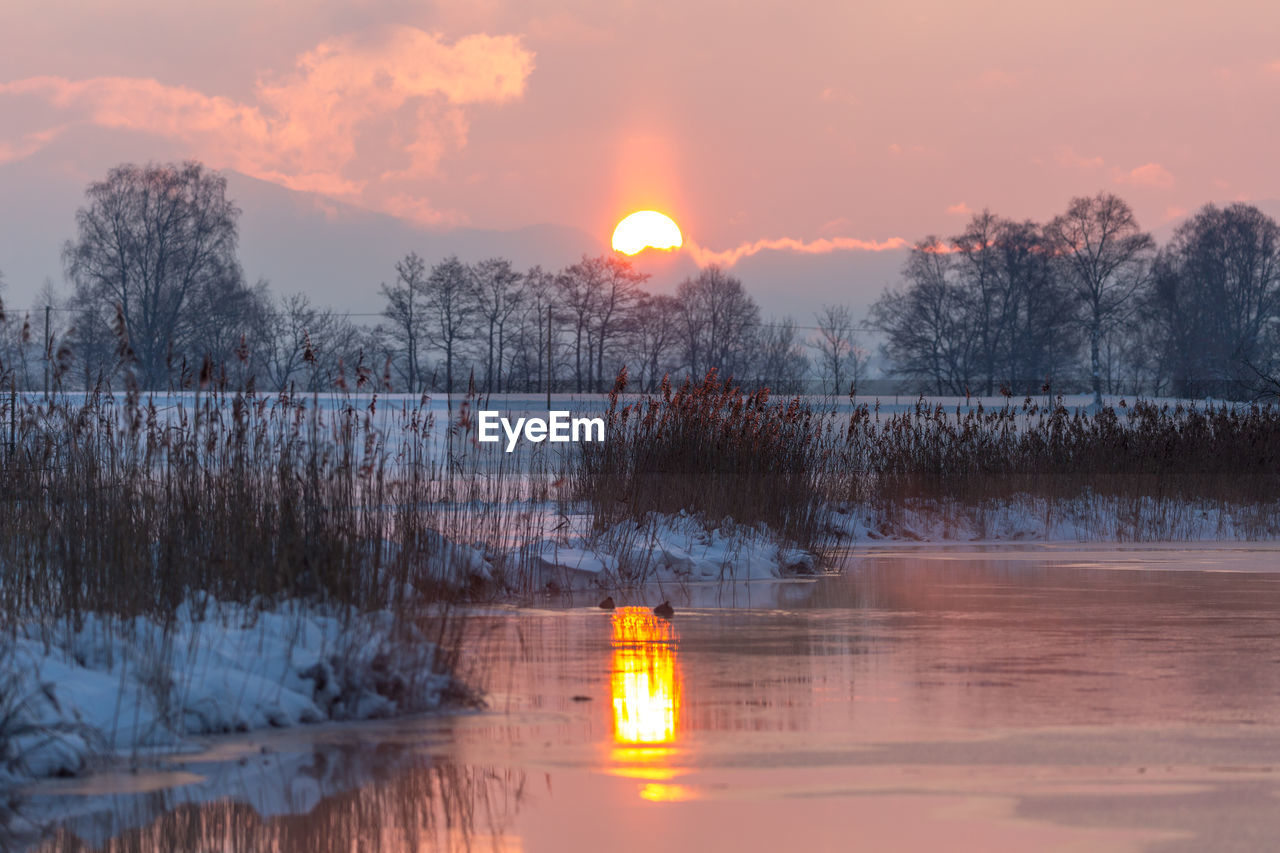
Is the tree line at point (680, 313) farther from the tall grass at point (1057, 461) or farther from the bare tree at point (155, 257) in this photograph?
the tall grass at point (1057, 461)

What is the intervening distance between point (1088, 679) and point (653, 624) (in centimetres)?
298

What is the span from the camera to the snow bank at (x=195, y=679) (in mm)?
4953

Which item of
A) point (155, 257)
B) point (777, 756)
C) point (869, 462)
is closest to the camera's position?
point (777, 756)

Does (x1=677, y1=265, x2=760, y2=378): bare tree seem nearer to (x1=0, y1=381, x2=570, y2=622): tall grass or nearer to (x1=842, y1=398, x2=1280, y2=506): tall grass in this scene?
(x1=842, y1=398, x2=1280, y2=506): tall grass

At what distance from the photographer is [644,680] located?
22.2 ft

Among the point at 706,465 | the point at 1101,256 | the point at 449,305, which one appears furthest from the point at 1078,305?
the point at 706,465

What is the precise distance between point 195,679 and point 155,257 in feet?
196

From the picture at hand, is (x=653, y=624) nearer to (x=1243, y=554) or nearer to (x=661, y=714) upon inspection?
(x=661, y=714)

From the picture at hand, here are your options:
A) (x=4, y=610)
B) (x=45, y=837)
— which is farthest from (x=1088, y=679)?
(x=4, y=610)

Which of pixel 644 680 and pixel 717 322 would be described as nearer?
pixel 644 680

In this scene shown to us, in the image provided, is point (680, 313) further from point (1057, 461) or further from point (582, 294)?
point (1057, 461)

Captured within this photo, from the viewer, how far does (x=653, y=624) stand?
892cm

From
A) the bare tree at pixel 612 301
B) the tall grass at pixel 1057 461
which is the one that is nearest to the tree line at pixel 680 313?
the bare tree at pixel 612 301

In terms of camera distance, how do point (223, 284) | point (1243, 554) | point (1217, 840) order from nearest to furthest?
point (1217, 840) < point (1243, 554) < point (223, 284)
